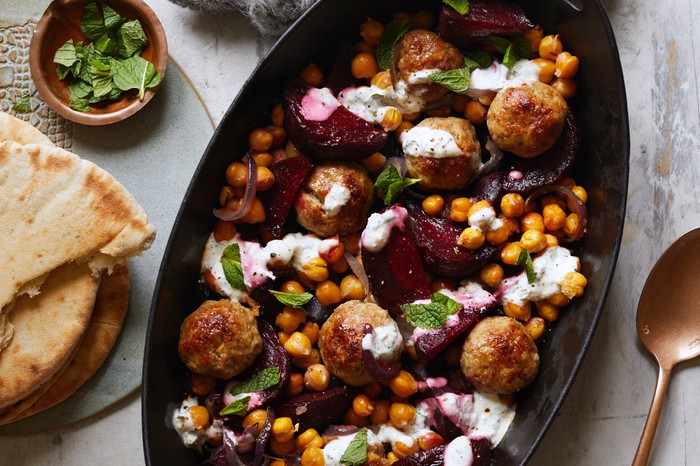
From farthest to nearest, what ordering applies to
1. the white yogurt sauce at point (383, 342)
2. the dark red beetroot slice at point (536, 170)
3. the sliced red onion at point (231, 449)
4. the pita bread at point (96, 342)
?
the pita bread at point (96, 342) → the dark red beetroot slice at point (536, 170) → the sliced red onion at point (231, 449) → the white yogurt sauce at point (383, 342)

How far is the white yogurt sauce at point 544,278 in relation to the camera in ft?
11.5

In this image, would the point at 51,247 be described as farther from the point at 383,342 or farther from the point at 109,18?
the point at 383,342

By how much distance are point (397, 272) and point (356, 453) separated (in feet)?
2.83

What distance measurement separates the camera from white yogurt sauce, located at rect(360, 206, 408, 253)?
3459 mm

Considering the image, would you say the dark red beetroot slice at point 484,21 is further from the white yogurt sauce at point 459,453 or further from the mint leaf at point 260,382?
the white yogurt sauce at point 459,453

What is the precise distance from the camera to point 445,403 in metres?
3.47

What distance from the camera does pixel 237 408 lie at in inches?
135

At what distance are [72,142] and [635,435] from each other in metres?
3.42

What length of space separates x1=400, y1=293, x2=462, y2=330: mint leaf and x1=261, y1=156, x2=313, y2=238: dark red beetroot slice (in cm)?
75

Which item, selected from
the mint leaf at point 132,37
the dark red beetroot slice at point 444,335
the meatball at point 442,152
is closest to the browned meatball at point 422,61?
the meatball at point 442,152

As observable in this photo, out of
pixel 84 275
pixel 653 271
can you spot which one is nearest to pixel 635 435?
pixel 653 271

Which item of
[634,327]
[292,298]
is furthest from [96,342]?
[634,327]

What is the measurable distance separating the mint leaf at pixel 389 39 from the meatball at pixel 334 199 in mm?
561

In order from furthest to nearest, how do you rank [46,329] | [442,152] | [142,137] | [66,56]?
1. [142,137]
2. [66,56]
3. [46,329]
4. [442,152]
